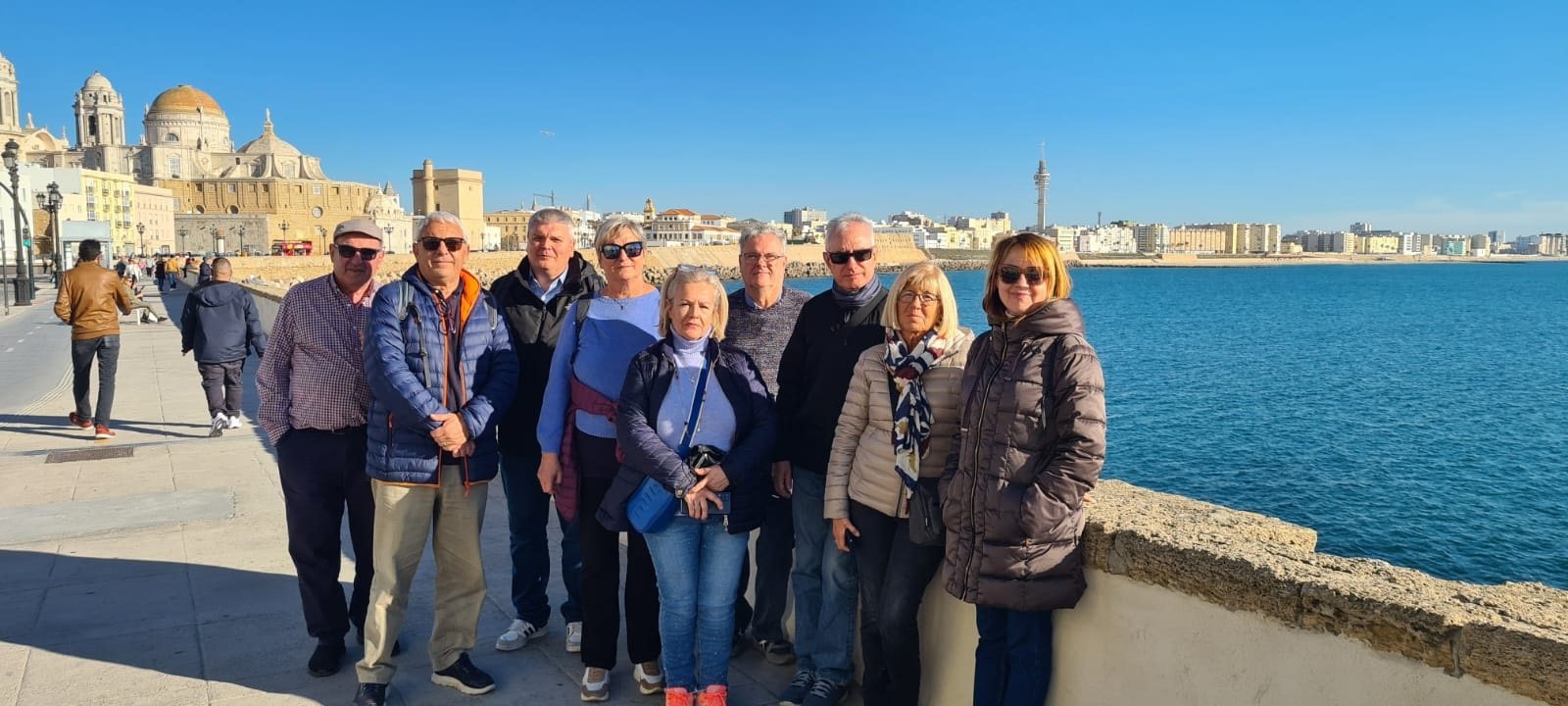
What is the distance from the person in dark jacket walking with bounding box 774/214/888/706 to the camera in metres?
3.28

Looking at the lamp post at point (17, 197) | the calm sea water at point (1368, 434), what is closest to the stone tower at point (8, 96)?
the lamp post at point (17, 197)

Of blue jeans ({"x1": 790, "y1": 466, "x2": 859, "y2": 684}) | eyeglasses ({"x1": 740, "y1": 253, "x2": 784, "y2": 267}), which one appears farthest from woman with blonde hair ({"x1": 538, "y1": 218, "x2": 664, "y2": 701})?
blue jeans ({"x1": 790, "y1": 466, "x2": 859, "y2": 684})

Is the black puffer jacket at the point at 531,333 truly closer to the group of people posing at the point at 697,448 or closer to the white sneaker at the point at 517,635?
the group of people posing at the point at 697,448

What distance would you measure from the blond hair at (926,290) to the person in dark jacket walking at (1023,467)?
0.51 ft

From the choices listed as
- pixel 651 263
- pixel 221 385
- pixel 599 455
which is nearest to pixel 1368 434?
pixel 221 385

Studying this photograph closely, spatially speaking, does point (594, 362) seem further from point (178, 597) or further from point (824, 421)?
point (178, 597)

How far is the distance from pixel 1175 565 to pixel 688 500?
141 centimetres

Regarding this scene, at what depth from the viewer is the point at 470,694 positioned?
349 cm

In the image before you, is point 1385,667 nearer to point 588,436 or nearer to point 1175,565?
point 1175,565

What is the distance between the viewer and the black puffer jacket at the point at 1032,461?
2.52 metres

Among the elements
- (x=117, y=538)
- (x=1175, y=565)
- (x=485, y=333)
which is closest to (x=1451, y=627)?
(x=1175, y=565)

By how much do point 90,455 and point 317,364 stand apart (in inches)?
194

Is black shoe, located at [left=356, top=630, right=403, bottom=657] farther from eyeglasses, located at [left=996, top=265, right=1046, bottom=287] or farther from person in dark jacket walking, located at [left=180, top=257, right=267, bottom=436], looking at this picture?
person in dark jacket walking, located at [left=180, top=257, right=267, bottom=436]

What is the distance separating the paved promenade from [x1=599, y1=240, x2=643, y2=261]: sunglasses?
150 cm
